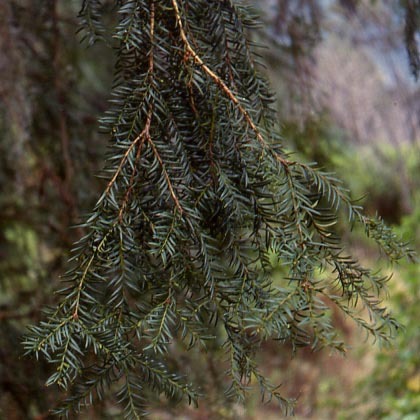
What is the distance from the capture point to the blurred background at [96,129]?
2248 mm

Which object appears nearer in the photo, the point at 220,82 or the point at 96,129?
the point at 220,82

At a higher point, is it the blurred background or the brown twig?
the brown twig

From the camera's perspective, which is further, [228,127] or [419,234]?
[419,234]

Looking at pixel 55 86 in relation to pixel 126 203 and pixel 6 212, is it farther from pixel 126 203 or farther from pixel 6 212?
pixel 126 203

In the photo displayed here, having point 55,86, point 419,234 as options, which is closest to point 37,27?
point 55,86

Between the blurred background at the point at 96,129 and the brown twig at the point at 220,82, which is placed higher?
the brown twig at the point at 220,82

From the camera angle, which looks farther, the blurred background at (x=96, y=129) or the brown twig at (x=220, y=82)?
the blurred background at (x=96, y=129)

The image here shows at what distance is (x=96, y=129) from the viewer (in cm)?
274

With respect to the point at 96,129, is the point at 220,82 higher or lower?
higher

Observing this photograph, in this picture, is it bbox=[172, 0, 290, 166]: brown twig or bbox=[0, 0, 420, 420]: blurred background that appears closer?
bbox=[172, 0, 290, 166]: brown twig

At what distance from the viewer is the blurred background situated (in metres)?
2.25

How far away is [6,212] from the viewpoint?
9.72 ft

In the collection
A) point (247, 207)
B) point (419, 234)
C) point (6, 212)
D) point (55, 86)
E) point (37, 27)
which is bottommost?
point (6, 212)

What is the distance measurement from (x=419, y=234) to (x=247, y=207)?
3.52m
